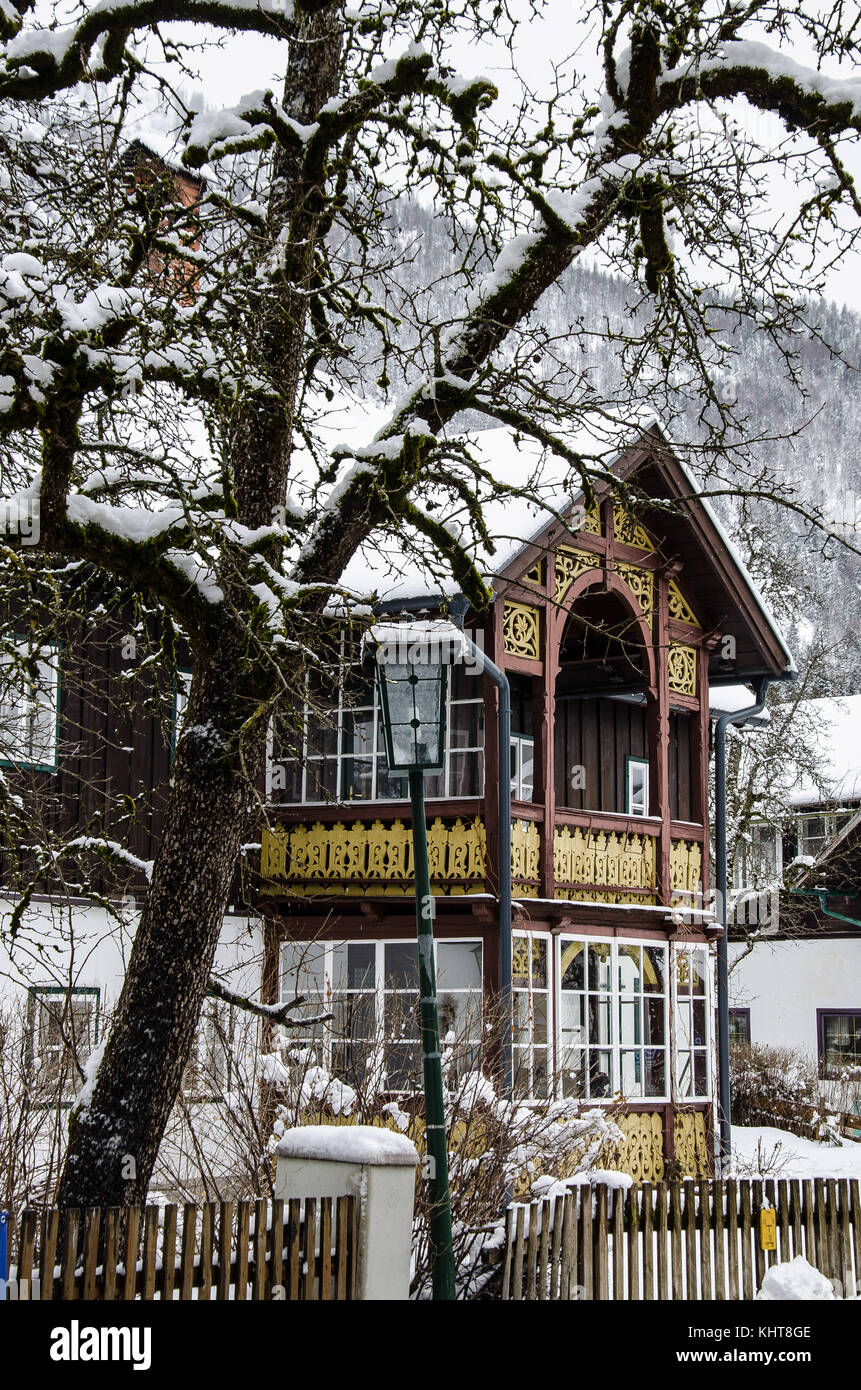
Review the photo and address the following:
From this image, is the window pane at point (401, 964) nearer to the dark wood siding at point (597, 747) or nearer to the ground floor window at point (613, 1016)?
the ground floor window at point (613, 1016)

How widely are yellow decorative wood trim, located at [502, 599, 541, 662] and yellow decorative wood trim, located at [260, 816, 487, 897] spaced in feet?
6.65

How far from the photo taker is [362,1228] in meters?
7.53

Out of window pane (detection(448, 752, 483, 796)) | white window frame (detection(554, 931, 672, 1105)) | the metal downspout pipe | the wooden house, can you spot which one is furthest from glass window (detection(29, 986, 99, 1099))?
white window frame (detection(554, 931, 672, 1105))

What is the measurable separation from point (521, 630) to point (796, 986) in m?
17.9

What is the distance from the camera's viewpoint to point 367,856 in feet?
55.2

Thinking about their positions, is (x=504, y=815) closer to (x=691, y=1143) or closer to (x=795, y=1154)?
(x=691, y=1143)

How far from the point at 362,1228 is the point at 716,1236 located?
474cm

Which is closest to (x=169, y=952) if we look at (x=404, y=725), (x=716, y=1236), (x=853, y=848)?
(x=404, y=725)

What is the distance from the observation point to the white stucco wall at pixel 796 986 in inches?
1221

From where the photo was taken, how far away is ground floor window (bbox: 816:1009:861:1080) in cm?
3034

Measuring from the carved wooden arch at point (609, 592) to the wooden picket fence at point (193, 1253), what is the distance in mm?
9874

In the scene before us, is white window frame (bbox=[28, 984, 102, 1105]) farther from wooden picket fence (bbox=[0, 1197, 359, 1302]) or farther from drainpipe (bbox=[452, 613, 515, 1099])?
drainpipe (bbox=[452, 613, 515, 1099])

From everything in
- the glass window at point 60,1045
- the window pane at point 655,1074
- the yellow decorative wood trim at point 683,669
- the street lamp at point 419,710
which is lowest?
the window pane at point 655,1074

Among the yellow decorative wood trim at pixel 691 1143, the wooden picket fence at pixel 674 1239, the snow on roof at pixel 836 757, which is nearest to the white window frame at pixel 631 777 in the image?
the yellow decorative wood trim at pixel 691 1143
